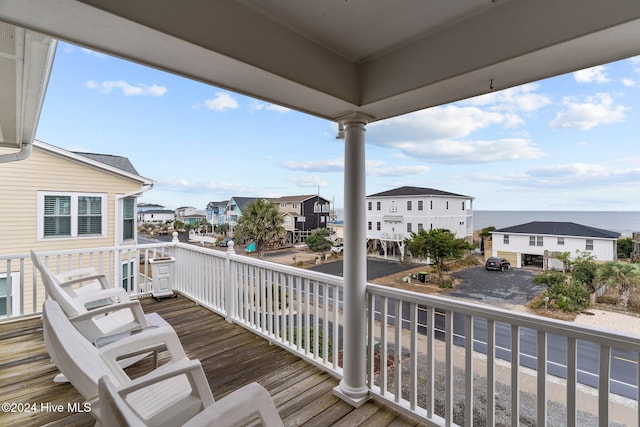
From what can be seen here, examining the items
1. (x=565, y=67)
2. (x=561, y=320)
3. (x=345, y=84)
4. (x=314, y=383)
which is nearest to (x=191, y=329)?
(x=314, y=383)

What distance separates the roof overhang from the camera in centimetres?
148

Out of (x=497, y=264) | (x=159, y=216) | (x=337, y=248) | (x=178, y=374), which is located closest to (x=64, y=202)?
(x=159, y=216)

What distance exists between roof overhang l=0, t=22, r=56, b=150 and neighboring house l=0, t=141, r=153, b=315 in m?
2.01

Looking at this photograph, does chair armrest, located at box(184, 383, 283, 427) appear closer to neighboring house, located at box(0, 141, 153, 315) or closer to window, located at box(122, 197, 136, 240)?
neighboring house, located at box(0, 141, 153, 315)

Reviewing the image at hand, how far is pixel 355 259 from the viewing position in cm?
223

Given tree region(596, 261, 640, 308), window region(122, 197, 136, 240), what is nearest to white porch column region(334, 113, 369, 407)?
tree region(596, 261, 640, 308)

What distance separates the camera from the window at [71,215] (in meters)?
4.59

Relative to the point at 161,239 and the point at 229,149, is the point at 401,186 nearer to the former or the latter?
the point at 229,149

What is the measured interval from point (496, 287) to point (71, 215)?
6085 millimetres

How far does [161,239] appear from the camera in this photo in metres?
4.74

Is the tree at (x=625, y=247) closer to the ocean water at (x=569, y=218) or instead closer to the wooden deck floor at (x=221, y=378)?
the ocean water at (x=569, y=218)

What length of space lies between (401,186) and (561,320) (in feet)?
3.77

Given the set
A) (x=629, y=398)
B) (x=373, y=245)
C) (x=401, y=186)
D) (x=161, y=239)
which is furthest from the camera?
(x=161, y=239)

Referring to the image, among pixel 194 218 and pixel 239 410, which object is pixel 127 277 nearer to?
pixel 194 218
